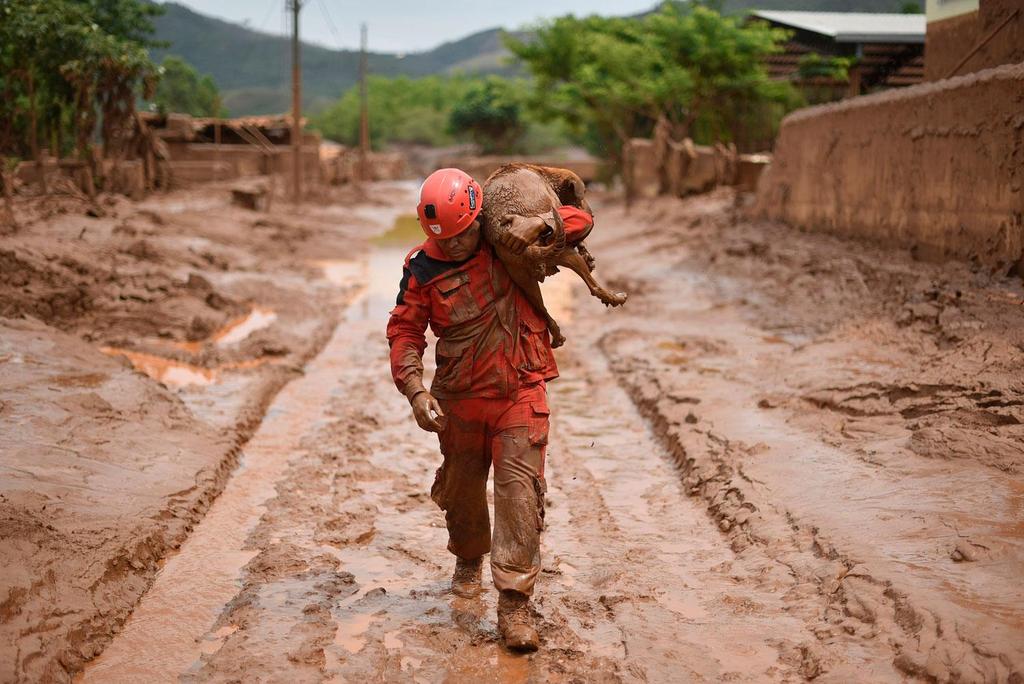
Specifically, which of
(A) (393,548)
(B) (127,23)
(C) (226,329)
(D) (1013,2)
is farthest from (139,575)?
(B) (127,23)

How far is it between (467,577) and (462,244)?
1.49 metres

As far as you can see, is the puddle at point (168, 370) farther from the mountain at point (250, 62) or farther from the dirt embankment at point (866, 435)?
the mountain at point (250, 62)

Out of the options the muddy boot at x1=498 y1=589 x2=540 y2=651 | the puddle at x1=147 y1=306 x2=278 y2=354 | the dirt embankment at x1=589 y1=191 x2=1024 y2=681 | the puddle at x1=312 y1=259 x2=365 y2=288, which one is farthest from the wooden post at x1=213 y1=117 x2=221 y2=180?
the muddy boot at x1=498 y1=589 x2=540 y2=651

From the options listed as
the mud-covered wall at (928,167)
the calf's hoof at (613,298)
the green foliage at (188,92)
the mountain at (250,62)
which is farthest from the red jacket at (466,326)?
the mountain at (250,62)

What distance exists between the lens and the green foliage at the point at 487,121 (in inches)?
2112

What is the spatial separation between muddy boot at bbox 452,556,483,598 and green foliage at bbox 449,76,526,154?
4893 centimetres

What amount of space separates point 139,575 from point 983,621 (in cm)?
346

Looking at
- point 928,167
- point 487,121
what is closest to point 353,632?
point 928,167

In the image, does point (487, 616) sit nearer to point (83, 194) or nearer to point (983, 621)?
point (983, 621)

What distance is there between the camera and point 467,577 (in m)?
4.59

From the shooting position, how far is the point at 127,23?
23359mm

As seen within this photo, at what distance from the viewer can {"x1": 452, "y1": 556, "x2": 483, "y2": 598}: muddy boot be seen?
454 cm

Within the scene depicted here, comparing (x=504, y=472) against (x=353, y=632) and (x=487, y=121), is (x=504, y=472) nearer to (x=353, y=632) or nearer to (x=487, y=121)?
(x=353, y=632)

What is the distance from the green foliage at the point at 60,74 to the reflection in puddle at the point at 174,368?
6.48 meters
